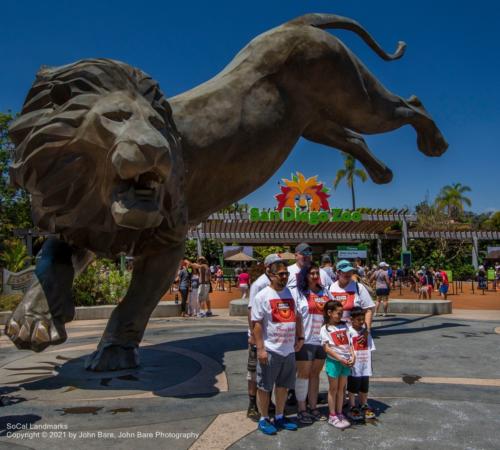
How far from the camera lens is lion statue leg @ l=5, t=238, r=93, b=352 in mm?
4102

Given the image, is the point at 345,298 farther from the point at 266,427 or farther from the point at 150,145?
the point at 150,145

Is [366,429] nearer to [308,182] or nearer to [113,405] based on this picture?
[113,405]

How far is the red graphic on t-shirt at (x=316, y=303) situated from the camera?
3847 mm

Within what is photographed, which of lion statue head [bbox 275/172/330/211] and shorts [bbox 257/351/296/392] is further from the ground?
lion statue head [bbox 275/172/330/211]

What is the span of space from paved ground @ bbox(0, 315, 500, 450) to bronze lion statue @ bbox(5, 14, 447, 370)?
54 cm

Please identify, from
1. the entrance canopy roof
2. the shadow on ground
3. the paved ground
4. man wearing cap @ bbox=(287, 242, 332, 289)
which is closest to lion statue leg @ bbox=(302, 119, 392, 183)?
the paved ground

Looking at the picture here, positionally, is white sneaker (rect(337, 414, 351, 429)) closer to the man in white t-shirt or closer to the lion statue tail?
the man in white t-shirt

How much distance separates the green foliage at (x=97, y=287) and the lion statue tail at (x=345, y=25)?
297 inches

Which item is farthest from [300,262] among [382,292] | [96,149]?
[382,292]

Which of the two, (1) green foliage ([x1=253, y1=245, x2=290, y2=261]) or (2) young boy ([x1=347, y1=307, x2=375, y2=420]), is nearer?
(2) young boy ([x1=347, y1=307, x2=375, y2=420])

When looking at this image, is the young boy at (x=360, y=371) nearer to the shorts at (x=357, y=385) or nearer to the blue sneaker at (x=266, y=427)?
the shorts at (x=357, y=385)

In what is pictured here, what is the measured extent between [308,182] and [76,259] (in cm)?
→ 2711

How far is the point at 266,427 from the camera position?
10.9ft

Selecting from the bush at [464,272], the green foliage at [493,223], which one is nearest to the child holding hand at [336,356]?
the bush at [464,272]
